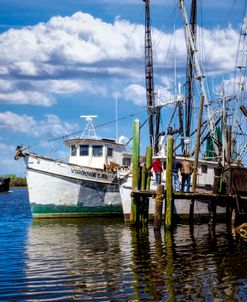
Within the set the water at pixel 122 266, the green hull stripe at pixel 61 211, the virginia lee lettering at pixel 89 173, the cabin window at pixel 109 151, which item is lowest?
the water at pixel 122 266

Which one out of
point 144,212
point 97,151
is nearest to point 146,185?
point 144,212

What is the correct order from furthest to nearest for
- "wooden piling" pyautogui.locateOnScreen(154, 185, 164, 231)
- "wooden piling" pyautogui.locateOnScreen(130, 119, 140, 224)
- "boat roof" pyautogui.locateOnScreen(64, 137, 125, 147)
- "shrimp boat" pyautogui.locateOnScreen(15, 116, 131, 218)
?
"boat roof" pyautogui.locateOnScreen(64, 137, 125, 147) < "shrimp boat" pyautogui.locateOnScreen(15, 116, 131, 218) < "wooden piling" pyautogui.locateOnScreen(130, 119, 140, 224) < "wooden piling" pyautogui.locateOnScreen(154, 185, 164, 231)

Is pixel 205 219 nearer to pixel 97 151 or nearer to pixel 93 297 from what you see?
pixel 97 151

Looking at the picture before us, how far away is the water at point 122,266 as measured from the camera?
1258 cm

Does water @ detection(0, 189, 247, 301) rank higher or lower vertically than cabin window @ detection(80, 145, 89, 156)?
lower

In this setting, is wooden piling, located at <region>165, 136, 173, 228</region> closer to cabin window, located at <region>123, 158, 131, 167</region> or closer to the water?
the water

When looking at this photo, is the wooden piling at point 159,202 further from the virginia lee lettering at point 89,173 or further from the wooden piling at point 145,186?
the virginia lee lettering at point 89,173

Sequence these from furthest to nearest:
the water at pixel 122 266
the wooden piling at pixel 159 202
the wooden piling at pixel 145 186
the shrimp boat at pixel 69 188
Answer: the shrimp boat at pixel 69 188 < the wooden piling at pixel 145 186 < the wooden piling at pixel 159 202 < the water at pixel 122 266

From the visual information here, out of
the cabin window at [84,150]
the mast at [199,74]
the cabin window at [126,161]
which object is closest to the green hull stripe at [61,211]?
the cabin window at [84,150]

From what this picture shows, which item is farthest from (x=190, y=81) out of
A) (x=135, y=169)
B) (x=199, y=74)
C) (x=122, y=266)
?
(x=122, y=266)

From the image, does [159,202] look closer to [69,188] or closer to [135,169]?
[135,169]

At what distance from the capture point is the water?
41.3 ft

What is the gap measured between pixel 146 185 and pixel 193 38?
1267 cm

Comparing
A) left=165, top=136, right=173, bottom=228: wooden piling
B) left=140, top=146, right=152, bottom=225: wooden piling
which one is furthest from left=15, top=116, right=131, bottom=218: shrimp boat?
left=165, top=136, right=173, bottom=228: wooden piling
